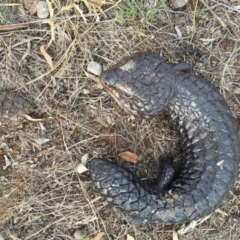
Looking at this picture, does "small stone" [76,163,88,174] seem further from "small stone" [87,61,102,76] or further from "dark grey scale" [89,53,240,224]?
"small stone" [87,61,102,76]

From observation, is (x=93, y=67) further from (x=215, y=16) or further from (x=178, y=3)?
(x=215, y=16)

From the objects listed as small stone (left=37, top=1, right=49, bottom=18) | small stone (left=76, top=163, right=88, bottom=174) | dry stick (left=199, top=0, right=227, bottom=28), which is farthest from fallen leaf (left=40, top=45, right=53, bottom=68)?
dry stick (left=199, top=0, right=227, bottom=28)

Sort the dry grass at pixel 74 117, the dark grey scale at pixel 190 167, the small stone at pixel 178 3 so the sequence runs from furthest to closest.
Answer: the small stone at pixel 178 3, the dry grass at pixel 74 117, the dark grey scale at pixel 190 167

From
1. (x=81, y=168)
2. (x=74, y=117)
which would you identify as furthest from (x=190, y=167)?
(x=74, y=117)

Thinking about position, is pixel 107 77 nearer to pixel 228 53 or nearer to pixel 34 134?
pixel 34 134

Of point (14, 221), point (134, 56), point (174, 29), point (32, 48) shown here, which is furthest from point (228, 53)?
point (14, 221)

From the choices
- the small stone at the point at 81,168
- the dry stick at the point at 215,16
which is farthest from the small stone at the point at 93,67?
the dry stick at the point at 215,16

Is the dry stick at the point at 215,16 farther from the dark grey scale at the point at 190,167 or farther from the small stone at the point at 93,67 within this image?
the small stone at the point at 93,67
